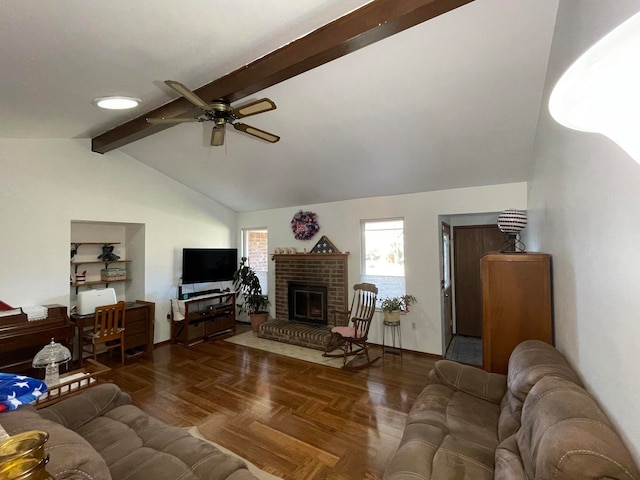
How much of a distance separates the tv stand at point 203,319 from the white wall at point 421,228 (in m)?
2.30

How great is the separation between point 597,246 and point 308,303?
4424 millimetres

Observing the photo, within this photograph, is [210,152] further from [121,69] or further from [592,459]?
[592,459]

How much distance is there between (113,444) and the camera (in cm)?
168

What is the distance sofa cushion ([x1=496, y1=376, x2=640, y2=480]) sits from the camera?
36.1 inches

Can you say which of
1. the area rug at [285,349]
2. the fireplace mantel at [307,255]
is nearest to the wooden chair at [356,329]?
the area rug at [285,349]

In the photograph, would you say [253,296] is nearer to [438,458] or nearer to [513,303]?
[513,303]

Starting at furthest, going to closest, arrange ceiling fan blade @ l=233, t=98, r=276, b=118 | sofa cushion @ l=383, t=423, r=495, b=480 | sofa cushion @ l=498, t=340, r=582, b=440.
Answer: ceiling fan blade @ l=233, t=98, r=276, b=118
sofa cushion @ l=498, t=340, r=582, b=440
sofa cushion @ l=383, t=423, r=495, b=480

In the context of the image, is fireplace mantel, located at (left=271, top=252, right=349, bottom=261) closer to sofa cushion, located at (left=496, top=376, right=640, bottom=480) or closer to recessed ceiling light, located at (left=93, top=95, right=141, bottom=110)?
recessed ceiling light, located at (left=93, top=95, right=141, bottom=110)

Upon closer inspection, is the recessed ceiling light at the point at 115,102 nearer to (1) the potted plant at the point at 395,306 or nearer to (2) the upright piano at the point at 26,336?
(2) the upright piano at the point at 26,336

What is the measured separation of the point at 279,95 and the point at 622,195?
253 cm

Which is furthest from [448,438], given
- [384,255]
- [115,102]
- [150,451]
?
[115,102]

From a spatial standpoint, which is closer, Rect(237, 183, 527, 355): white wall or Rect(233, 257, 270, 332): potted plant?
Rect(237, 183, 527, 355): white wall

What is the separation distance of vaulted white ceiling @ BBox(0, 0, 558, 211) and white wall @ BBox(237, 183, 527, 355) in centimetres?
27

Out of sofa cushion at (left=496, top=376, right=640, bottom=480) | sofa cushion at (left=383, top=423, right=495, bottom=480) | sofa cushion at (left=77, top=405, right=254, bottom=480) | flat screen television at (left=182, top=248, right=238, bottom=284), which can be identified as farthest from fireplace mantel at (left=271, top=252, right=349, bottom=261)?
sofa cushion at (left=496, top=376, right=640, bottom=480)
